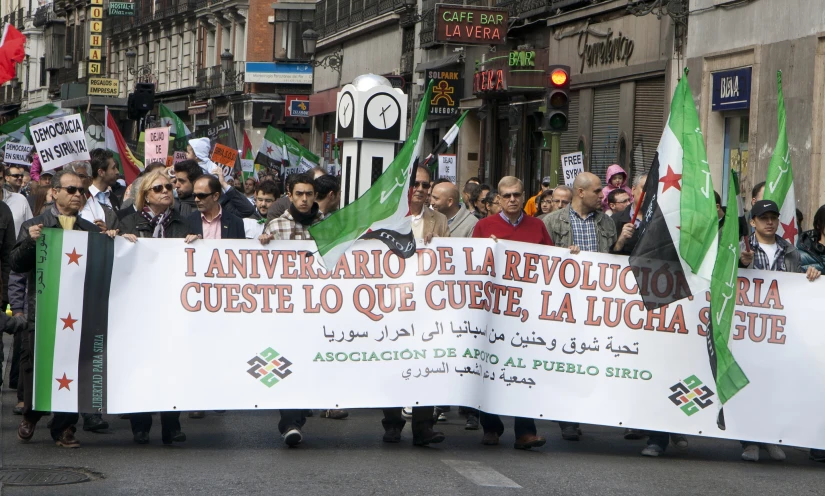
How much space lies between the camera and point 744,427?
9633 millimetres

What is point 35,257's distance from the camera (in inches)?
365

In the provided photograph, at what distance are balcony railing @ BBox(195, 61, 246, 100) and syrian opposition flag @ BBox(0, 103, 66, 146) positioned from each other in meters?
35.2

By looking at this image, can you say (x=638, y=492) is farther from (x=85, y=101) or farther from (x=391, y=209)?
(x=85, y=101)

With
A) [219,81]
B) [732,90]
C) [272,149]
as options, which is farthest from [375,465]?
[219,81]

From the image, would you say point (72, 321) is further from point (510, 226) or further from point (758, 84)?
point (758, 84)

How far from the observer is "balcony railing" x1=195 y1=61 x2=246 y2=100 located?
5672cm

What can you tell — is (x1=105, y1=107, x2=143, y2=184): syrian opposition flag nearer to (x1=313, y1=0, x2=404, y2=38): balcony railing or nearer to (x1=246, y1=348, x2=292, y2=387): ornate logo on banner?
(x1=246, y1=348, x2=292, y2=387): ornate logo on banner

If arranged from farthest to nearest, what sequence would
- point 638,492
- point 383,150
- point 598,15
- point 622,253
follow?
point 598,15, point 383,150, point 622,253, point 638,492

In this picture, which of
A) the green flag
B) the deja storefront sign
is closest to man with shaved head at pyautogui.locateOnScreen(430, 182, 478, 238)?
the green flag

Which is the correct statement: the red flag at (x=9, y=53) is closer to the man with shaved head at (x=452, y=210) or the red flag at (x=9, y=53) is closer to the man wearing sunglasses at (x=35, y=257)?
the man with shaved head at (x=452, y=210)

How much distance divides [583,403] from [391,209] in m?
1.77

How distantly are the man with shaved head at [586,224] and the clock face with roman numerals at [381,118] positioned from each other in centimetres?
179

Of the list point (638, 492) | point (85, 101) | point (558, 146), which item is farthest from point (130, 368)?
point (85, 101)

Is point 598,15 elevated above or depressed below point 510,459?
above
